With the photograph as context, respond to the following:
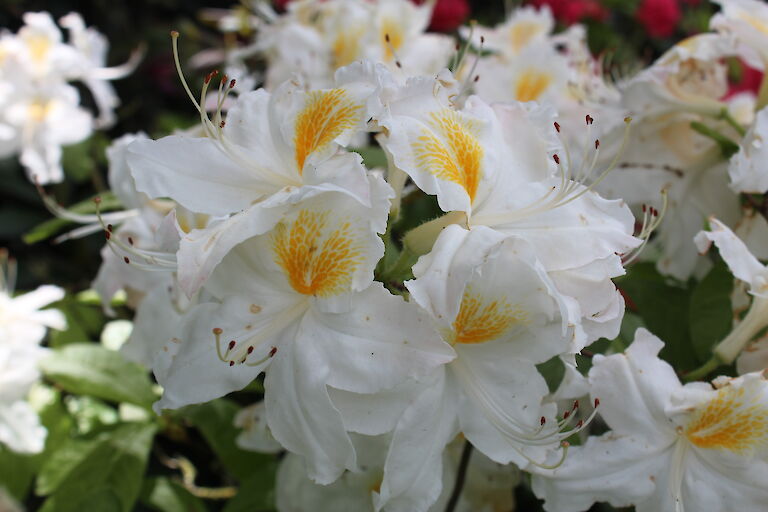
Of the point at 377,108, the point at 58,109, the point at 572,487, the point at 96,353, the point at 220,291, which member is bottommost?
the point at 96,353

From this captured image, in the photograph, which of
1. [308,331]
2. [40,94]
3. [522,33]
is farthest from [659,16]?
[308,331]

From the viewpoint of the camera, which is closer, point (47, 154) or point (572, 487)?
point (572, 487)

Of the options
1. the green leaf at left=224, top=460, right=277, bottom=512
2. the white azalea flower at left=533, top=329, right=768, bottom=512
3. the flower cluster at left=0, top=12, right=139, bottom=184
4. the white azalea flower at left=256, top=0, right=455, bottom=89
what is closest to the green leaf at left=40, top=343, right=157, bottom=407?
the green leaf at left=224, top=460, right=277, bottom=512

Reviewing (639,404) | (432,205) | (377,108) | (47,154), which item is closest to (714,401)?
(639,404)

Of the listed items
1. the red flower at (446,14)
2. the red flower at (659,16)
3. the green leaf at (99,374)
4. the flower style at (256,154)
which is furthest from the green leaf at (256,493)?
the red flower at (659,16)

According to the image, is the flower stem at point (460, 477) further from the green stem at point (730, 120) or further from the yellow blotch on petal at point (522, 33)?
the yellow blotch on petal at point (522, 33)

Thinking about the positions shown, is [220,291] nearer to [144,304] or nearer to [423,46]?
[144,304]
